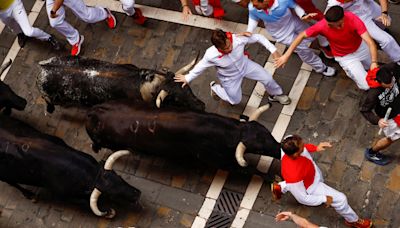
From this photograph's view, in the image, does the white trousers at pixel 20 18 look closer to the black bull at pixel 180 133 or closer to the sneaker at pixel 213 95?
the black bull at pixel 180 133

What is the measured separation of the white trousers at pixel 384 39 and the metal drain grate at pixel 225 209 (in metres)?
3.05

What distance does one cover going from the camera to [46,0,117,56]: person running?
41.1 ft

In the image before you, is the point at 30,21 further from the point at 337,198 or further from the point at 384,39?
the point at 337,198

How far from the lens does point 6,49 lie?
13789 mm

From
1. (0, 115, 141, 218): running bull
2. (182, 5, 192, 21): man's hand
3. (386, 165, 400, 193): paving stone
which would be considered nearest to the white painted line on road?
(0, 115, 141, 218): running bull

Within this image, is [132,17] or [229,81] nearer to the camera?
[229,81]

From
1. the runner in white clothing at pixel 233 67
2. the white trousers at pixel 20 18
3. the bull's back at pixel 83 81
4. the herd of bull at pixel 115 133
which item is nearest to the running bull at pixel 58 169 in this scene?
the herd of bull at pixel 115 133

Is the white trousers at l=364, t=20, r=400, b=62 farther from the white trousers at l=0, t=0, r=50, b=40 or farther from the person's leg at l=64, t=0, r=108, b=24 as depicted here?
the white trousers at l=0, t=0, r=50, b=40

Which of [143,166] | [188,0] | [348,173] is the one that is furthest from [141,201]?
[188,0]

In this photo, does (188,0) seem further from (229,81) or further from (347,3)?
(347,3)

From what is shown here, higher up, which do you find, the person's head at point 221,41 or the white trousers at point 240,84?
the person's head at point 221,41

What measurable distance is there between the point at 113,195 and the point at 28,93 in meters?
3.59

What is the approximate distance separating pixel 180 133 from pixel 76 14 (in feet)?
12.7

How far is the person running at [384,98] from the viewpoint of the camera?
8844 millimetres
